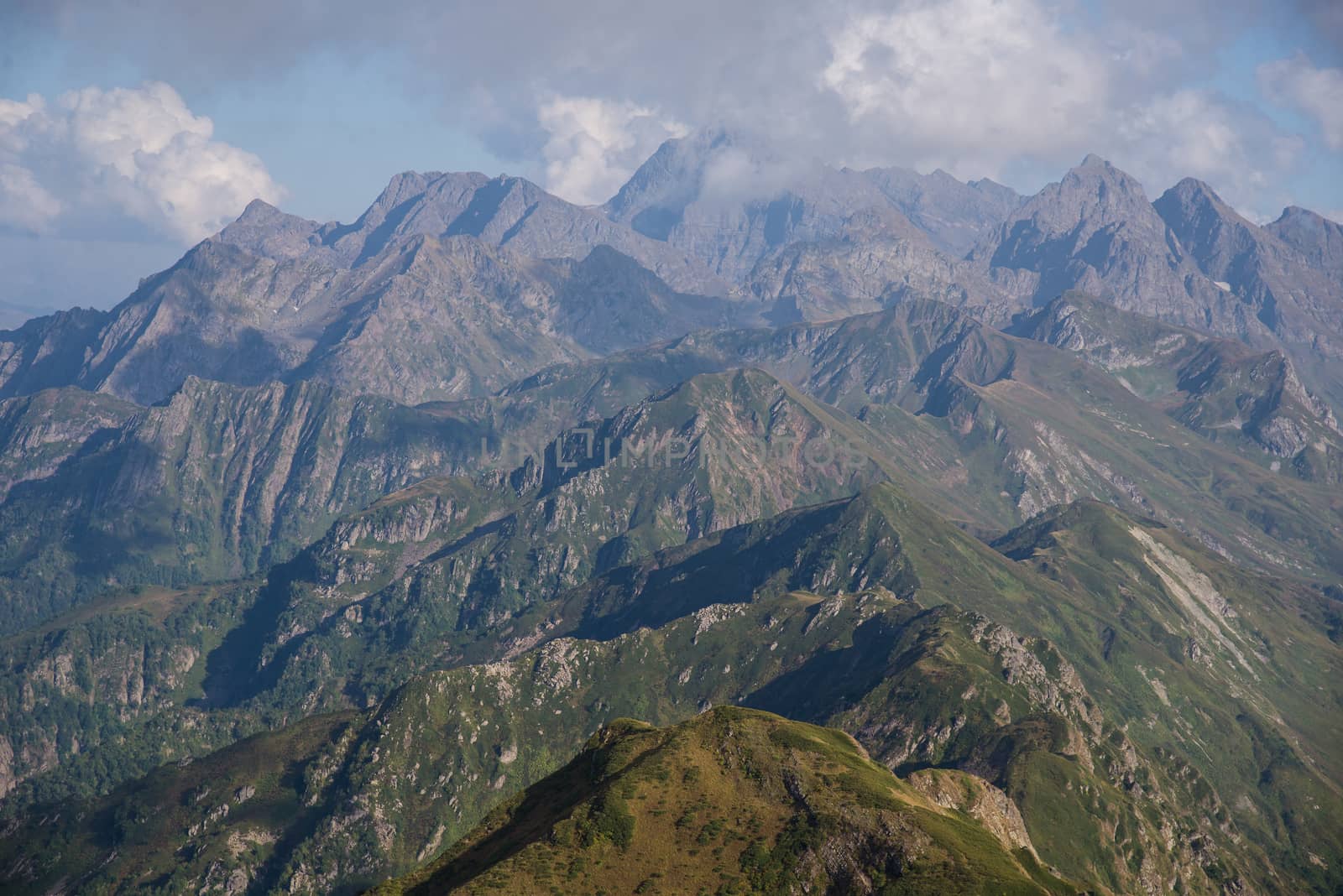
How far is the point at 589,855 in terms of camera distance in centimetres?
19100

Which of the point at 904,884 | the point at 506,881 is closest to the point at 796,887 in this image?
the point at 904,884

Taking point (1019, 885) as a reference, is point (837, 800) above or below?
above

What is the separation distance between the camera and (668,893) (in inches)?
7288

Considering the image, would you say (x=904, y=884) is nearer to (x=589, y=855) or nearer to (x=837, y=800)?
(x=837, y=800)

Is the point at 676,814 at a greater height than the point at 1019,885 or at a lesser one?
greater

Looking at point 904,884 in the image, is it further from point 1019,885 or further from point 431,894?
point 431,894

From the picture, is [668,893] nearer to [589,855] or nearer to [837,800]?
[589,855]

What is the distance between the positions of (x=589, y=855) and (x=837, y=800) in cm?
4505

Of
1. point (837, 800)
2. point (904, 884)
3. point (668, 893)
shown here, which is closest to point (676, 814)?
point (668, 893)

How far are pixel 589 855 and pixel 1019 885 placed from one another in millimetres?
71881

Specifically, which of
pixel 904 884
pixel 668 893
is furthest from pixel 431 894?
pixel 904 884

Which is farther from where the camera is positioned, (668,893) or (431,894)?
(431,894)

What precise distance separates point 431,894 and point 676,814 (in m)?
46.0

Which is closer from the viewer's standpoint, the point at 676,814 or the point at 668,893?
the point at 668,893
